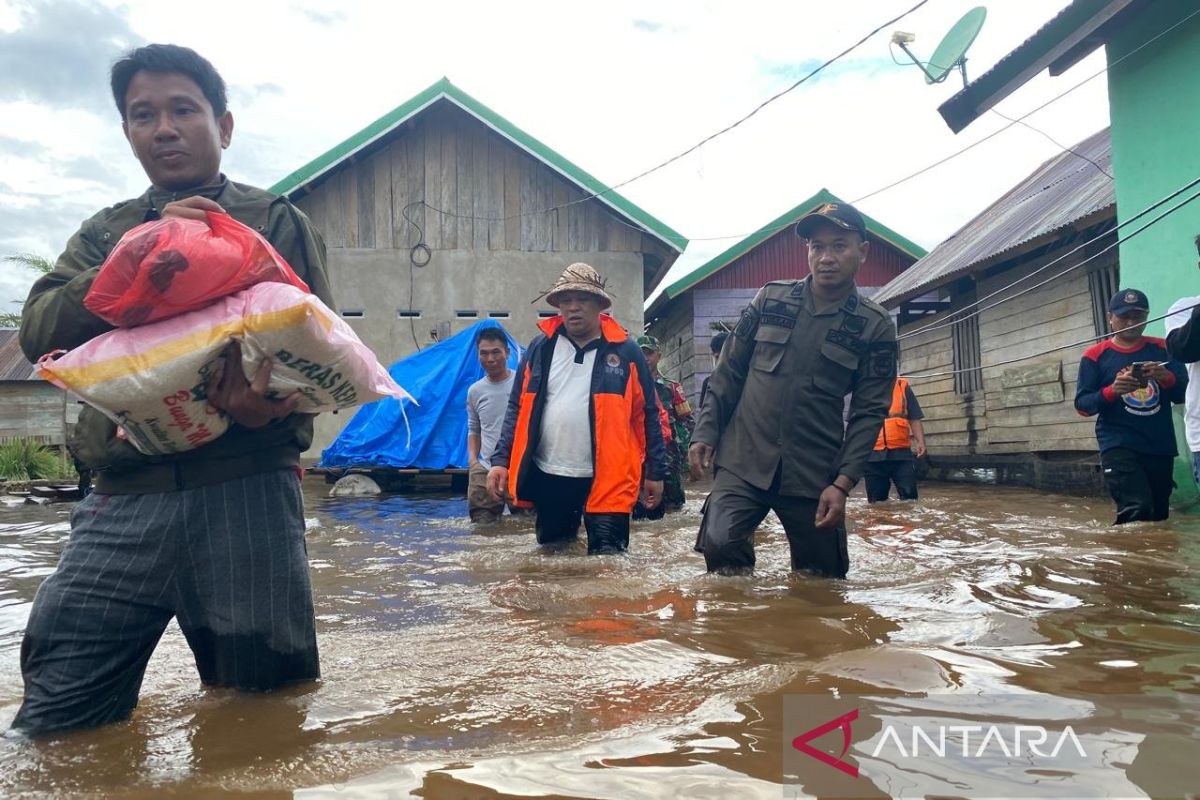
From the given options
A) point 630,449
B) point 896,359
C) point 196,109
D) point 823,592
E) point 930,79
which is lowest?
point 823,592

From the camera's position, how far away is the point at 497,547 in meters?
5.97

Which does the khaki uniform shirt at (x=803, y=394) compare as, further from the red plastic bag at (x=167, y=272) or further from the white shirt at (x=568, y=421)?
the red plastic bag at (x=167, y=272)

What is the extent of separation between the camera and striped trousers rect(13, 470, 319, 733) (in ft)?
6.48

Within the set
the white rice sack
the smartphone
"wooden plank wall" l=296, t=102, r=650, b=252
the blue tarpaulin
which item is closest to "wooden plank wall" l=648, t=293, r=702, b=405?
"wooden plank wall" l=296, t=102, r=650, b=252

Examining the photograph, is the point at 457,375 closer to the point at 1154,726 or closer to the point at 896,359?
the point at 896,359

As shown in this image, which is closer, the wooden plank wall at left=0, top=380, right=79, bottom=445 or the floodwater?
A: the floodwater

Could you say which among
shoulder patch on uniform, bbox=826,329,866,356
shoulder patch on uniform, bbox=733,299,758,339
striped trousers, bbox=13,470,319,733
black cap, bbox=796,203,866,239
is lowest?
striped trousers, bbox=13,470,319,733

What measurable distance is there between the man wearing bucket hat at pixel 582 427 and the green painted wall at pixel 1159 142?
182 inches

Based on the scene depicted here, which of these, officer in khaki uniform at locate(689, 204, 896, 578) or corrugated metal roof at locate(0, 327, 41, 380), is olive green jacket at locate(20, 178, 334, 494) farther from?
corrugated metal roof at locate(0, 327, 41, 380)

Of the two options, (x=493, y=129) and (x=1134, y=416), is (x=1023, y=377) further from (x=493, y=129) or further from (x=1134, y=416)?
(x=493, y=129)

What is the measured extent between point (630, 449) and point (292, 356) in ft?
10.5

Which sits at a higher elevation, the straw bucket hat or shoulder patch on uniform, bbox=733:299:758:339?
the straw bucket hat

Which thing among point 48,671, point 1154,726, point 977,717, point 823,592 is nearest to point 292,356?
point 48,671

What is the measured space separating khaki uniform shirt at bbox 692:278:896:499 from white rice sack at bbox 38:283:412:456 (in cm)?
248
